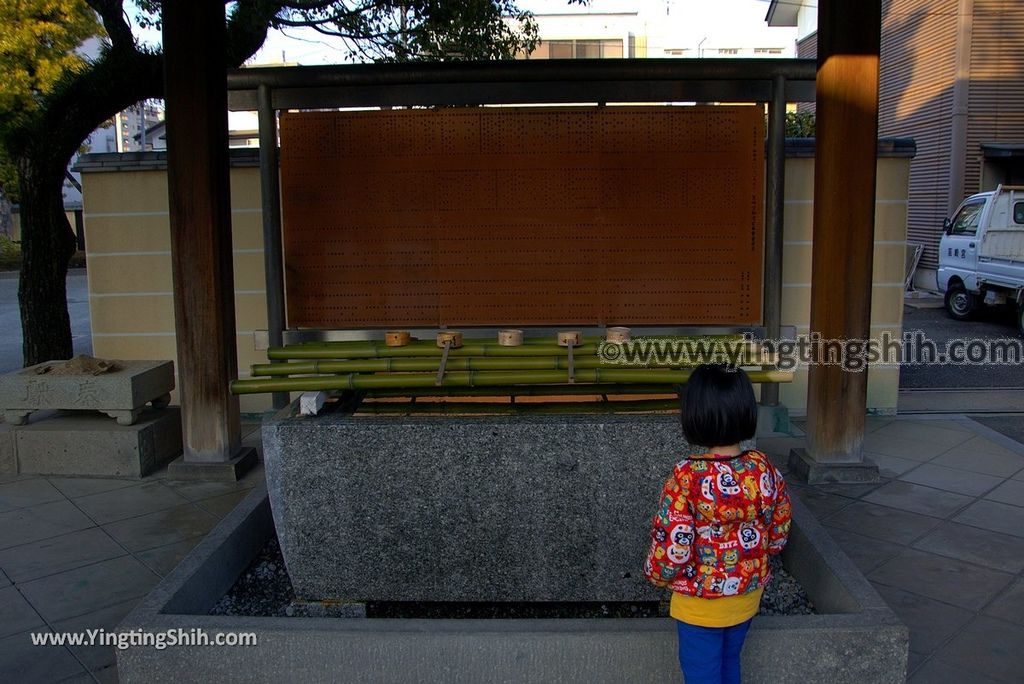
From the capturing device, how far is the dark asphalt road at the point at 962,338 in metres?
9.27

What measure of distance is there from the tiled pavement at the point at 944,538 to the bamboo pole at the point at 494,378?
1232mm

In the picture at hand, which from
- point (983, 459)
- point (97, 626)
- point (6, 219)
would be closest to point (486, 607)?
point (97, 626)

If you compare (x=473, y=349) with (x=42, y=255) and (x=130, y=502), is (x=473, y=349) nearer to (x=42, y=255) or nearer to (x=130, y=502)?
(x=130, y=502)

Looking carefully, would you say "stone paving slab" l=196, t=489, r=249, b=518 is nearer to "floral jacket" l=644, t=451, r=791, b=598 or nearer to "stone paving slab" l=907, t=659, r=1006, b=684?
"floral jacket" l=644, t=451, r=791, b=598

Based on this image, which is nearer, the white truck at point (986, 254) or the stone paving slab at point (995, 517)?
the stone paving slab at point (995, 517)

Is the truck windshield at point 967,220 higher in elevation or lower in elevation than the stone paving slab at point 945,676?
higher

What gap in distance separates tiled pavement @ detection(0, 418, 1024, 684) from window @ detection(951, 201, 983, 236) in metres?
9.06

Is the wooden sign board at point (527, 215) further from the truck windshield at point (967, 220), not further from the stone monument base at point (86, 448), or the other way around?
the truck windshield at point (967, 220)

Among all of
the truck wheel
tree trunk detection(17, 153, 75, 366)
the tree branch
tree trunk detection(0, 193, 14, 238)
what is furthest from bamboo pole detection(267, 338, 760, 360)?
tree trunk detection(0, 193, 14, 238)

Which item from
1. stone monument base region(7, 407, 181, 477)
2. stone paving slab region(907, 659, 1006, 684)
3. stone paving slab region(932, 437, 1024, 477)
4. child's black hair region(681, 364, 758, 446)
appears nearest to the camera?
child's black hair region(681, 364, 758, 446)

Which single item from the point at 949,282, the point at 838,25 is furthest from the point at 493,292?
the point at 949,282

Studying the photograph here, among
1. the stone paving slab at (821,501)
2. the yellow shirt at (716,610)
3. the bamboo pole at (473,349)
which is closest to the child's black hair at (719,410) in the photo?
the yellow shirt at (716,610)

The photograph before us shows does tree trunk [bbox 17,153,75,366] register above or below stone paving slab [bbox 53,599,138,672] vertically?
above

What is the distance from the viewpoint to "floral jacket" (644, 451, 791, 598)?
99.7 inches
